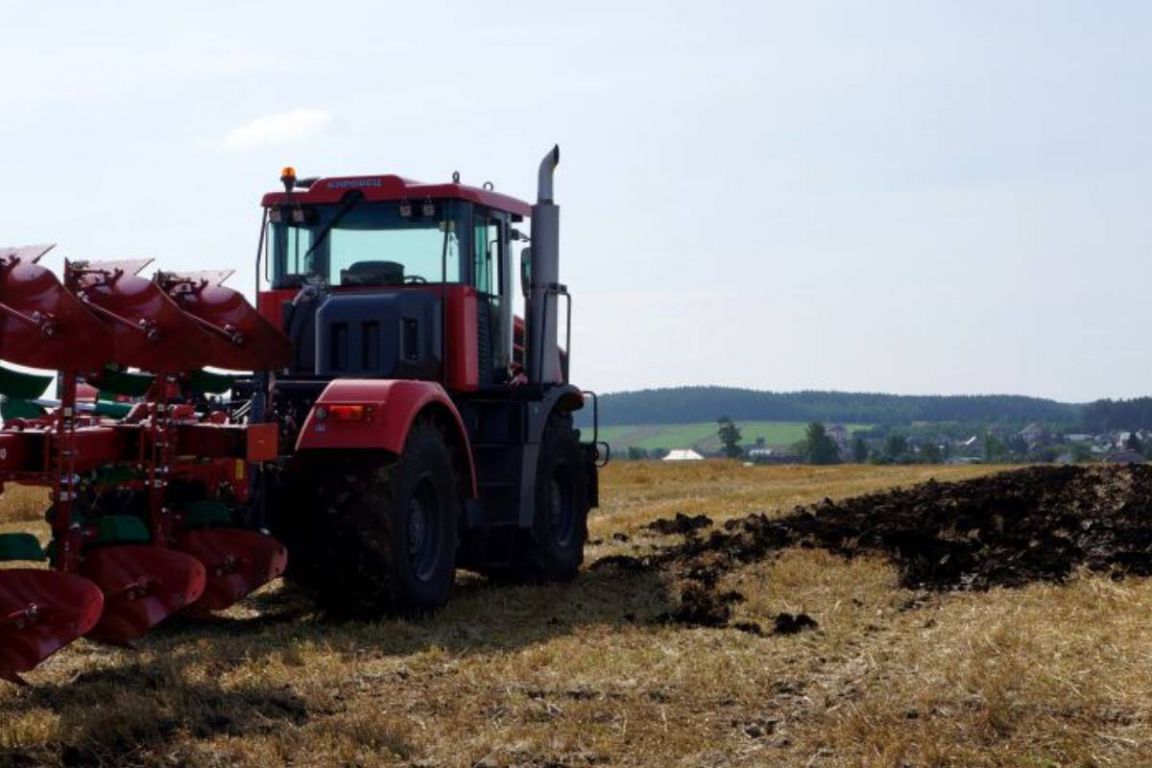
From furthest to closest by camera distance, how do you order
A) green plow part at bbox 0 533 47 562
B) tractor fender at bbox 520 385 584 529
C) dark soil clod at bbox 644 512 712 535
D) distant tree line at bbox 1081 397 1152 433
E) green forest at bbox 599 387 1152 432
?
green forest at bbox 599 387 1152 432 < distant tree line at bbox 1081 397 1152 433 < dark soil clod at bbox 644 512 712 535 < tractor fender at bbox 520 385 584 529 < green plow part at bbox 0 533 47 562

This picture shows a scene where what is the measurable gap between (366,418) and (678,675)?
265 centimetres

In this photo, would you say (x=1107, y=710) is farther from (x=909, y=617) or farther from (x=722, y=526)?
(x=722, y=526)

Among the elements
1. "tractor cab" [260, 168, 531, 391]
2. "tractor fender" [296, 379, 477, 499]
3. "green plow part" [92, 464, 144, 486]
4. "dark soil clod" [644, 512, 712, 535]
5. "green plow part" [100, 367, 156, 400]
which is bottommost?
"dark soil clod" [644, 512, 712, 535]

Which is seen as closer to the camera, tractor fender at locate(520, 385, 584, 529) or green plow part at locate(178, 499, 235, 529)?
green plow part at locate(178, 499, 235, 529)

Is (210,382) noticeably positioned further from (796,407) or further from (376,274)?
(796,407)

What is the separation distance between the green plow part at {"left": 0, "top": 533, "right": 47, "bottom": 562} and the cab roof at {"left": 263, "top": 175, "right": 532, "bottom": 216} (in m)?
4.41

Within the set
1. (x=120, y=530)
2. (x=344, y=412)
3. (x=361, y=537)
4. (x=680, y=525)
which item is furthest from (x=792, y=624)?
(x=680, y=525)

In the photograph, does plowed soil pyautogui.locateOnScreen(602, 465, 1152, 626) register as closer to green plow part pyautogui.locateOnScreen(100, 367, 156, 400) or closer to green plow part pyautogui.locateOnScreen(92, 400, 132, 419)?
green plow part pyautogui.locateOnScreen(100, 367, 156, 400)

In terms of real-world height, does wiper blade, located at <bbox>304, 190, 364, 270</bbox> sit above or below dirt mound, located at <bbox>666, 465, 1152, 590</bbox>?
above

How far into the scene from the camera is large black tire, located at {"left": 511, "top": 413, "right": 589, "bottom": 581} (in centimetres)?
1180

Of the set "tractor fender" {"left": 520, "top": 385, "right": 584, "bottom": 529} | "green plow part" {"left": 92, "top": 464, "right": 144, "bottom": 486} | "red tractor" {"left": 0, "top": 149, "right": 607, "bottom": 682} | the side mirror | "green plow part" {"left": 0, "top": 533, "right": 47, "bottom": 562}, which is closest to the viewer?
"green plow part" {"left": 0, "top": 533, "right": 47, "bottom": 562}

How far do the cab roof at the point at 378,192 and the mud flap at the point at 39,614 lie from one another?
460 cm

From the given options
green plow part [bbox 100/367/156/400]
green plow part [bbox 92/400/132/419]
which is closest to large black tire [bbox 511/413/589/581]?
green plow part [bbox 92/400/132/419]

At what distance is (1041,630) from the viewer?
8.50 metres
